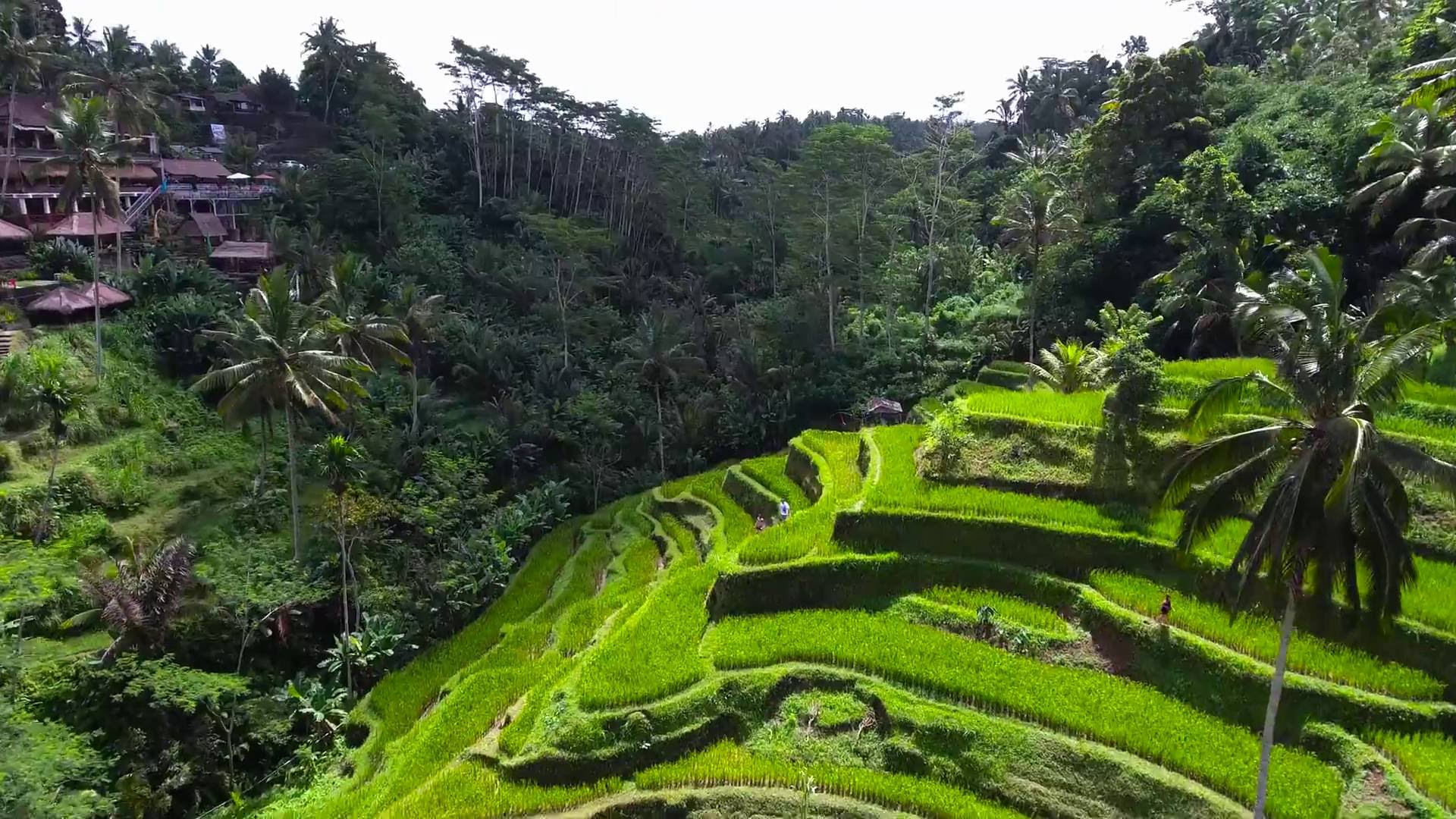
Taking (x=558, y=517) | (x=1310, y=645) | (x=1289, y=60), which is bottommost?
(x=558, y=517)

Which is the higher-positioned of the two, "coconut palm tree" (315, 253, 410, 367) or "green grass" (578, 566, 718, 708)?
"coconut palm tree" (315, 253, 410, 367)

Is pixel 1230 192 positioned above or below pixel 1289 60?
below

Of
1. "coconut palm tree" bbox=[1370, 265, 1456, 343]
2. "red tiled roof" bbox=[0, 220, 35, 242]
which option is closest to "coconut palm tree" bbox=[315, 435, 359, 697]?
"red tiled roof" bbox=[0, 220, 35, 242]

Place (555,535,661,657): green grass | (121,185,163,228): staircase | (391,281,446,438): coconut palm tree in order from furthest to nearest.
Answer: (121,185,163,228): staircase → (391,281,446,438): coconut palm tree → (555,535,661,657): green grass

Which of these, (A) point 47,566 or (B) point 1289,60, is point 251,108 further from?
(B) point 1289,60

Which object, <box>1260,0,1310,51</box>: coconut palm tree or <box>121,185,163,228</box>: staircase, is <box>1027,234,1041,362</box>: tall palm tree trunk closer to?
<box>1260,0,1310,51</box>: coconut palm tree

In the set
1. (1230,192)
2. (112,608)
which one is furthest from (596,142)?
(112,608)

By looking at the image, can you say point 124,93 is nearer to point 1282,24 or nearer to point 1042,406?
point 1042,406

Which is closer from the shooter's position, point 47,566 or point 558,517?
point 47,566
